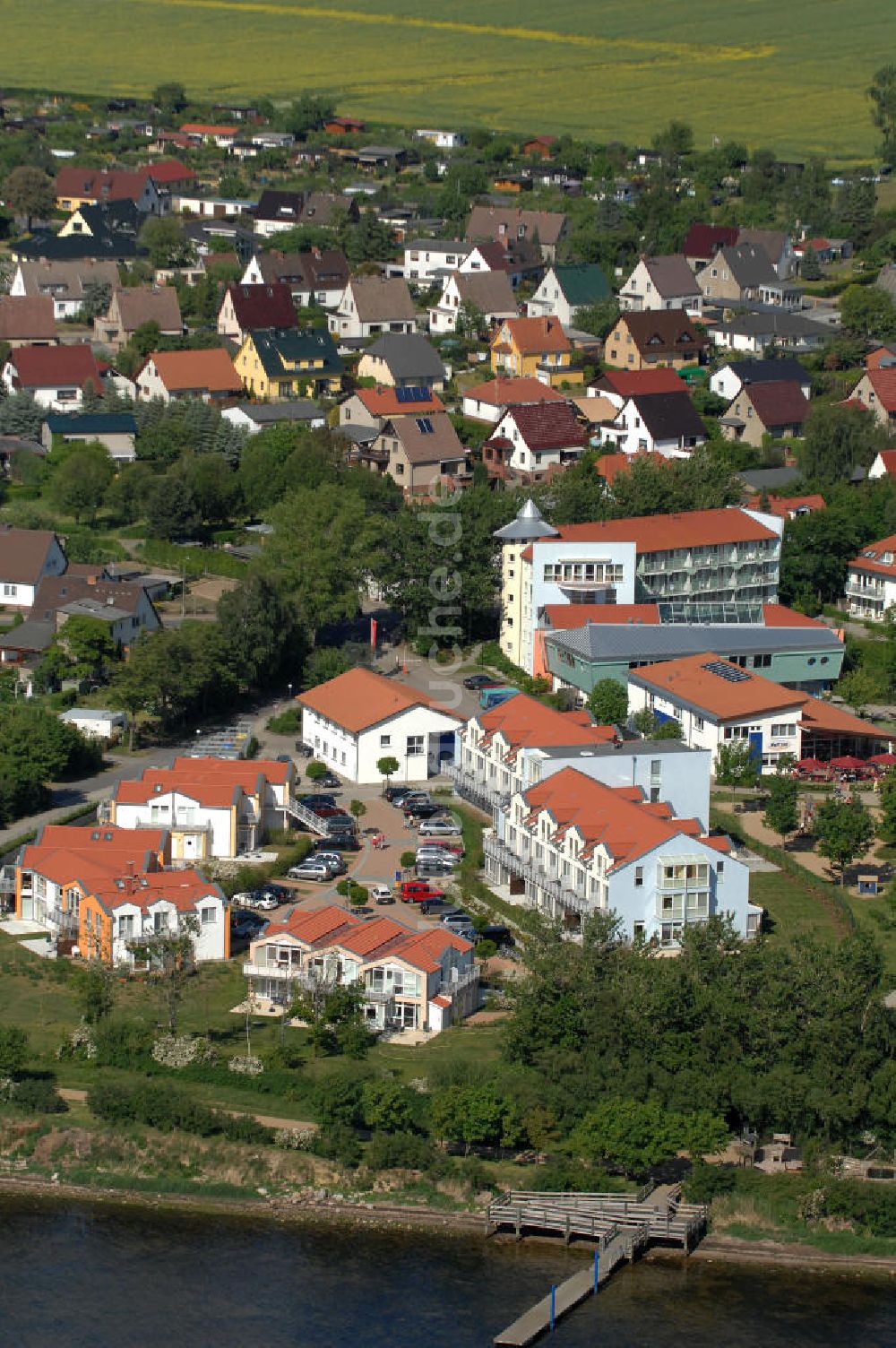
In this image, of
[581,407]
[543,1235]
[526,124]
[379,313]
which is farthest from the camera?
[526,124]

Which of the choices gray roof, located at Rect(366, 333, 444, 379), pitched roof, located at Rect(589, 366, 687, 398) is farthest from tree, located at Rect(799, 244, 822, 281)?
gray roof, located at Rect(366, 333, 444, 379)

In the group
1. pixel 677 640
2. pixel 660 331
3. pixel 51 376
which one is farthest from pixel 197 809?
pixel 660 331

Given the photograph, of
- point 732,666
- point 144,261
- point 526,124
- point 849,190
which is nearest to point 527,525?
point 732,666

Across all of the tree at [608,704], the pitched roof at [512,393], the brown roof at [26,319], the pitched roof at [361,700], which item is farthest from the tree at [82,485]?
the tree at [608,704]

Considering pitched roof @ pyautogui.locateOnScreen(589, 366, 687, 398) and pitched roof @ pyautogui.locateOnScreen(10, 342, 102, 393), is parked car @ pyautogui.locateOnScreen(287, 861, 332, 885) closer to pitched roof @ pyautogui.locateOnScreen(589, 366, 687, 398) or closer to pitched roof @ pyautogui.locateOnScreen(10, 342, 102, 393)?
pitched roof @ pyautogui.locateOnScreen(589, 366, 687, 398)

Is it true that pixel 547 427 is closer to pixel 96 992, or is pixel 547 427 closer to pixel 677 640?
pixel 677 640

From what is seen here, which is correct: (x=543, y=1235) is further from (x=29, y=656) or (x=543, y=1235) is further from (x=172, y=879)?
(x=29, y=656)
